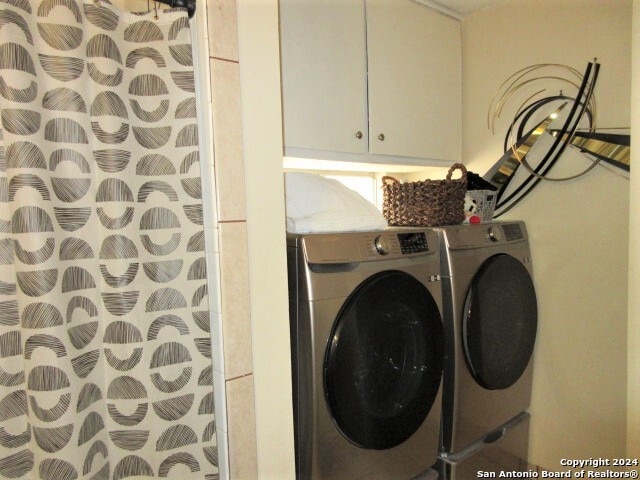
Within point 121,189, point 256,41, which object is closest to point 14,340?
point 121,189

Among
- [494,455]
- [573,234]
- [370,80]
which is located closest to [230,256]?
[370,80]

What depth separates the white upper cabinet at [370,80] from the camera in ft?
4.49

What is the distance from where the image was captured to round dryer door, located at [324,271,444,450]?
42.3 inches

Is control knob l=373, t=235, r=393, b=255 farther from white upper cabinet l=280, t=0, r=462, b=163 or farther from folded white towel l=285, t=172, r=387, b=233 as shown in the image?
white upper cabinet l=280, t=0, r=462, b=163

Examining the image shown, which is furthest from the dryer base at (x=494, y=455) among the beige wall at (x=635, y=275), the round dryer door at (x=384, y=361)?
the beige wall at (x=635, y=275)

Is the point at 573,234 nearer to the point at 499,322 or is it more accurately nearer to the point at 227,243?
the point at 499,322

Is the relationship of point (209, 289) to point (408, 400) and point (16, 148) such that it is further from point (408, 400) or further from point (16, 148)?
point (408, 400)

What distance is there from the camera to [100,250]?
2.90 ft

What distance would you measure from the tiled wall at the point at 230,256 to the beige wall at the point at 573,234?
1.45 m

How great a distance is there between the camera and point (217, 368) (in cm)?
93

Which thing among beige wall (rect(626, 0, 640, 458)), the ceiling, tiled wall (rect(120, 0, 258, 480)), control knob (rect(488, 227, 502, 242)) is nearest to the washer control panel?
tiled wall (rect(120, 0, 258, 480))

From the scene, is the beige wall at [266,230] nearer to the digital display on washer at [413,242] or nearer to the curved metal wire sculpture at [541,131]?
the digital display on washer at [413,242]

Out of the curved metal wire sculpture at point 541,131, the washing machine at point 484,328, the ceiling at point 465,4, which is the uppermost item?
the ceiling at point 465,4

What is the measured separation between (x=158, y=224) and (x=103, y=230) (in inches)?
4.7
